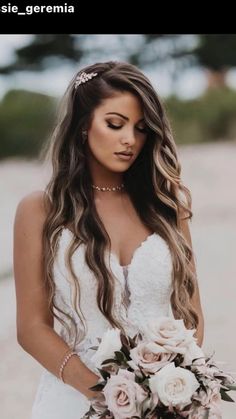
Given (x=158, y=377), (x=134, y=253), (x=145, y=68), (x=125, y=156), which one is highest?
(x=145, y=68)

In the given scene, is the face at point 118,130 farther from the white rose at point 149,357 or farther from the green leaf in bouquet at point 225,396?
the green leaf in bouquet at point 225,396

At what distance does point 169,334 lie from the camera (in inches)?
102

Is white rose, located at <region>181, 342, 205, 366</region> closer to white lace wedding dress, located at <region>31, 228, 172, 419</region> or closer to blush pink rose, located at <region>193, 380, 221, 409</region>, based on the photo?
blush pink rose, located at <region>193, 380, 221, 409</region>

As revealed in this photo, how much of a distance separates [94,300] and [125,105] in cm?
66

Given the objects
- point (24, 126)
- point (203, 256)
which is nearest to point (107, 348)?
point (203, 256)

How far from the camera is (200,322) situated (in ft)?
10.4

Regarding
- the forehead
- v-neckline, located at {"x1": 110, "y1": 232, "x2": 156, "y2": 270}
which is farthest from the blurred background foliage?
the forehead

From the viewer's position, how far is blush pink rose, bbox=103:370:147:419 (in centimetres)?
248

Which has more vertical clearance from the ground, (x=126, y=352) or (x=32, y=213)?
(x=32, y=213)

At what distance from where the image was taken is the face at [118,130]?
299 centimetres

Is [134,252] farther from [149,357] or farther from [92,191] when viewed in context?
[149,357]

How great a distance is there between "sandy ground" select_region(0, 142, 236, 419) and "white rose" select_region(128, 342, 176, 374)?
0.21 meters

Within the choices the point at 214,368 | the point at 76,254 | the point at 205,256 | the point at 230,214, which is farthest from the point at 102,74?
the point at 230,214
